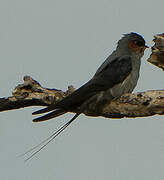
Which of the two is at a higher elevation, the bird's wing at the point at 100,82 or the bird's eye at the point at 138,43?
the bird's eye at the point at 138,43

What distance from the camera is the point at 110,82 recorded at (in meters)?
7.07

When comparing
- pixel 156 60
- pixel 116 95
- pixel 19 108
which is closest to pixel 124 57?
pixel 116 95

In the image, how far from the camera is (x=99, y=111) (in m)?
6.68

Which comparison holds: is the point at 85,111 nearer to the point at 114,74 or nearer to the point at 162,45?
the point at 114,74

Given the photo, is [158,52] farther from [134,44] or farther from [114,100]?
[134,44]

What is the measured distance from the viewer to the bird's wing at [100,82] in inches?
251

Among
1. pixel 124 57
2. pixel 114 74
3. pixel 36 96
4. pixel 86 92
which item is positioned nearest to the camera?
pixel 36 96

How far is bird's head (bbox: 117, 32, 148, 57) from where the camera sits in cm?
812

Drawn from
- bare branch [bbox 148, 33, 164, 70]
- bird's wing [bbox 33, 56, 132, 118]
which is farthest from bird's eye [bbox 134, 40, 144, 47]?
bare branch [bbox 148, 33, 164, 70]

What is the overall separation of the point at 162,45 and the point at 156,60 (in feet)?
0.96

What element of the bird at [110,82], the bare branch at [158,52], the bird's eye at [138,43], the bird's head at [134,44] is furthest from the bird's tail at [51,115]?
the bird's eye at [138,43]

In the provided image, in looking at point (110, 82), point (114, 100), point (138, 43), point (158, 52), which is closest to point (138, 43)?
point (138, 43)

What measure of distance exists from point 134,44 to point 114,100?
1.88 metres

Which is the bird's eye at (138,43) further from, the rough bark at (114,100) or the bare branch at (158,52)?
the bare branch at (158,52)
